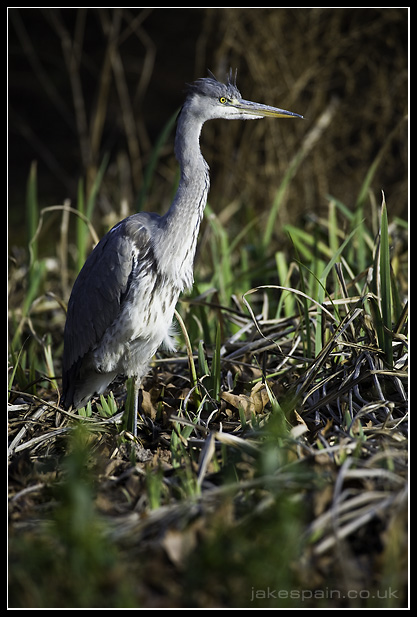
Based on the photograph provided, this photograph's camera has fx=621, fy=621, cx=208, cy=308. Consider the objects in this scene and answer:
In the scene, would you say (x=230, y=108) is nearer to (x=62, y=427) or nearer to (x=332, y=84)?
(x=62, y=427)

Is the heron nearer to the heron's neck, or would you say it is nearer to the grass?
the heron's neck

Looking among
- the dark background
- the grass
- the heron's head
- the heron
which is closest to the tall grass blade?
the grass

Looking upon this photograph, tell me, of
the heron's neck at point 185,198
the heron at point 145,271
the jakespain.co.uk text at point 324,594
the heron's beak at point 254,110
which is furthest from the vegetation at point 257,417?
the heron's beak at point 254,110

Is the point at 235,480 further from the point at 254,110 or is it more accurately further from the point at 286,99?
the point at 286,99

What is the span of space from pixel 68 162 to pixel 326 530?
8290 mm

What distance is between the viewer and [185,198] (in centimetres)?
309

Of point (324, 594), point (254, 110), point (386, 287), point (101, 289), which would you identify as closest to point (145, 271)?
point (101, 289)

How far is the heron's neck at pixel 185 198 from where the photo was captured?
310 centimetres

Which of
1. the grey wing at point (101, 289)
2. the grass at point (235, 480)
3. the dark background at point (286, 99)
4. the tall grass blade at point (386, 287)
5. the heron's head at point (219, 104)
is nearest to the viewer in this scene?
the grass at point (235, 480)

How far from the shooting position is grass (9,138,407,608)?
5.59ft

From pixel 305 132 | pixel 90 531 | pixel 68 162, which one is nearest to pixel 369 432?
pixel 90 531

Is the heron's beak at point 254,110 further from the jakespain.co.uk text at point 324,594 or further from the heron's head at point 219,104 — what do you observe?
the jakespain.co.uk text at point 324,594

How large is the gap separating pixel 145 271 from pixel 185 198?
415 mm

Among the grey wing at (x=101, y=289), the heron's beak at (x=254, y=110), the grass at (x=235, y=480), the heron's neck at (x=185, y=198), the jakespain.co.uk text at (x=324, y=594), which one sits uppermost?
the heron's beak at (x=254, y=110)
